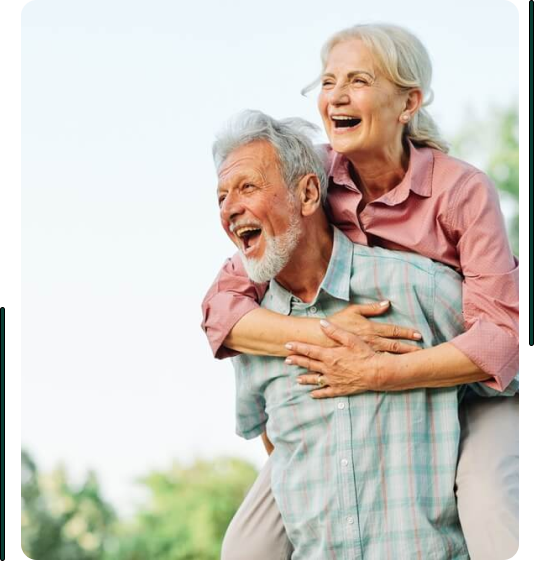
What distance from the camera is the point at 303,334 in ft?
7.11

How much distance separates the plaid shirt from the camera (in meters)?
2.10

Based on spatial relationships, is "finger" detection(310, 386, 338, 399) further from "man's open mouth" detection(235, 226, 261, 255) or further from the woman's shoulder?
the woman's shoulder

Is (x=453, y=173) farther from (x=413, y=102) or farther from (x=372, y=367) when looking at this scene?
(x=372, y=367)

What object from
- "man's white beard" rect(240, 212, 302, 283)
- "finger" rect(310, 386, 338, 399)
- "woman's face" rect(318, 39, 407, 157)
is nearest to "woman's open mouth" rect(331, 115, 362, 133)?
"woman's face" rect(318, 39, 407, 157)

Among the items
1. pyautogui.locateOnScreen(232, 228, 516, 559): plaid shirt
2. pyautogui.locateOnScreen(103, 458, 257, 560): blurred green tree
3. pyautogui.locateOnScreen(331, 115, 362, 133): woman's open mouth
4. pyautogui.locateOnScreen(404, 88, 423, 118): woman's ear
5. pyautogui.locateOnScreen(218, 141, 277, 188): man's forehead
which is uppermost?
A: pyautogui.locateOnScreen(404, 88, 423, 118): woman's ear

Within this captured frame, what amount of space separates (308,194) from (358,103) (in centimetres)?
24

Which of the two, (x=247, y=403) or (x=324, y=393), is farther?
(x=247, y=403)

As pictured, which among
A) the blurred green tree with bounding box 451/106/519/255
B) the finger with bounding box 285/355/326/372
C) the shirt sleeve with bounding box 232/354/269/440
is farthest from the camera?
the blurred green tree with bounding box 451/106/519/255

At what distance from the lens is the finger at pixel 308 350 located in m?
2.15

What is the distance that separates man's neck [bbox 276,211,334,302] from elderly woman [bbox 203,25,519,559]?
5 cm

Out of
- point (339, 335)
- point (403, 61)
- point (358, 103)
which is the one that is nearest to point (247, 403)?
point (339, 335)

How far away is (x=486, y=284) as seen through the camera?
6.75 feet

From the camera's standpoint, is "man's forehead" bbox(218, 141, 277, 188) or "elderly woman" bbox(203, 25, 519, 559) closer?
"elderly woman" bbox(203, 25, 519, 559)
